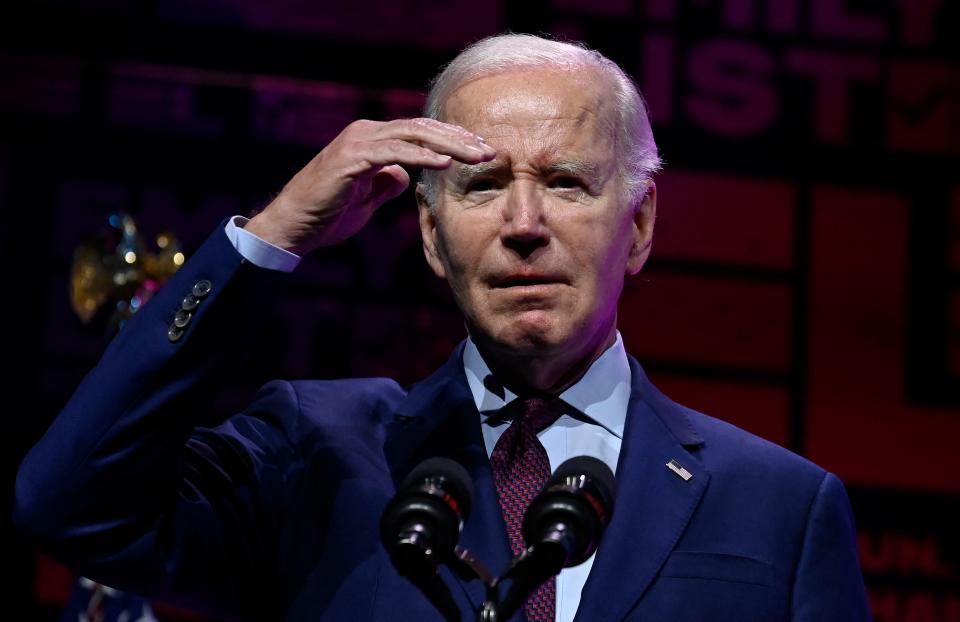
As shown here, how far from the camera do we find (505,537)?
1.49 metres

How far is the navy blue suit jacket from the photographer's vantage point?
4.59 ft

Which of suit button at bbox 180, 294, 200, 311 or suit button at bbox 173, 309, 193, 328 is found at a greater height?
suit button at bbox 180, 294, 200, 311

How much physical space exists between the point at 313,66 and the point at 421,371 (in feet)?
3.38

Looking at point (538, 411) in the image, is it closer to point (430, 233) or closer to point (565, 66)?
point (430, 233)

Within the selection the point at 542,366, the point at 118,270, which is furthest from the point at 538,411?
the point at 118,270

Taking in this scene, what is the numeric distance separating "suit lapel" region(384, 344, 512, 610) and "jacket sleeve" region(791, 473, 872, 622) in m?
0.36

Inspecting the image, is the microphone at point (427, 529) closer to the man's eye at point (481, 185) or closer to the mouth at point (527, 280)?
the mouth at point (527, 280)

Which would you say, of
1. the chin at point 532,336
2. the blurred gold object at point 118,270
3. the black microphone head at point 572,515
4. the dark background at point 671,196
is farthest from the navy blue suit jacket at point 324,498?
the dark background at point 671,196

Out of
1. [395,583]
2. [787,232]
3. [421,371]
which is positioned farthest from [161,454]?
[787,232]

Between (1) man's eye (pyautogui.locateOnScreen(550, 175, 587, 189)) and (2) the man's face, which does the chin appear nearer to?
(2) the man's face

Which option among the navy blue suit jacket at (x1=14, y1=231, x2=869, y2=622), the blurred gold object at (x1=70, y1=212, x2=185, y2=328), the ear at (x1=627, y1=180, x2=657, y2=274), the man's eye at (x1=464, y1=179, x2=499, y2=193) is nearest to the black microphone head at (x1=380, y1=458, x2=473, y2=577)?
the navy blue suit jacket at (x1=14, y1=231, x2=869, y2=622)

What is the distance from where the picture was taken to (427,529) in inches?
43.0

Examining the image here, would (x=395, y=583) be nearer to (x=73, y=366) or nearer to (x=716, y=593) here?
(x=716, y=593)

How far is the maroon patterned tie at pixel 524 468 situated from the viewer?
4.81 feet
